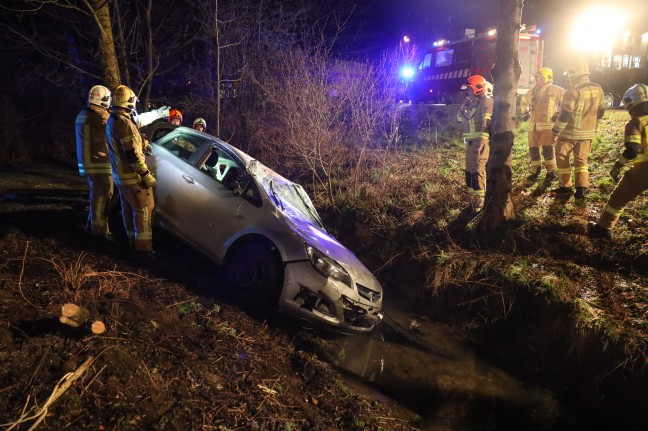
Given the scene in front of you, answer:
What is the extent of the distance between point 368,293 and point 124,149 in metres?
2.89

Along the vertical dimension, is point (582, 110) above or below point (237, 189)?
above

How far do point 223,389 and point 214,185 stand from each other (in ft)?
7.68

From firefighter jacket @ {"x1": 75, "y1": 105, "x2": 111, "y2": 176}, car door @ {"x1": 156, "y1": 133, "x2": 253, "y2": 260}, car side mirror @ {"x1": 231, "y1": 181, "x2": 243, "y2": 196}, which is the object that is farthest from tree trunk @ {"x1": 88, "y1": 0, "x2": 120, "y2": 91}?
car side mirror @ {"x1": 231, "y1": 181, "x2": 243, "y2": 196}

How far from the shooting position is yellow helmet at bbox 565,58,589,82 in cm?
623

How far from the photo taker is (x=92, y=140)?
437 cm

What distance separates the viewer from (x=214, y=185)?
443 centimetres

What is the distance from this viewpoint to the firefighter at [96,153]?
14.2 feet

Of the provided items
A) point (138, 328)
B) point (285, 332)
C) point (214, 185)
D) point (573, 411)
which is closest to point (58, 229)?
point (214, 185)

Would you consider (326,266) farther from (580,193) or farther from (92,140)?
(580,193)

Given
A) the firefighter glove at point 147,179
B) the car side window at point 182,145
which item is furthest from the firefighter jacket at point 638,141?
the firefighter glove at point 147,179

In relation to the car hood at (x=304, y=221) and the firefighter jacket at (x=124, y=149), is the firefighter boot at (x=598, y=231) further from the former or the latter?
the firefighter jacket at (x=124, y=149)

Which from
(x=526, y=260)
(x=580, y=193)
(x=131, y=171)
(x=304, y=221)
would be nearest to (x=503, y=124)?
(x=580, y=193)

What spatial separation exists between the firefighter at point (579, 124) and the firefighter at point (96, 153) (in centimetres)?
640

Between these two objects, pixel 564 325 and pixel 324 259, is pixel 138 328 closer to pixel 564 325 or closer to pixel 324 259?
pixel 324 259
